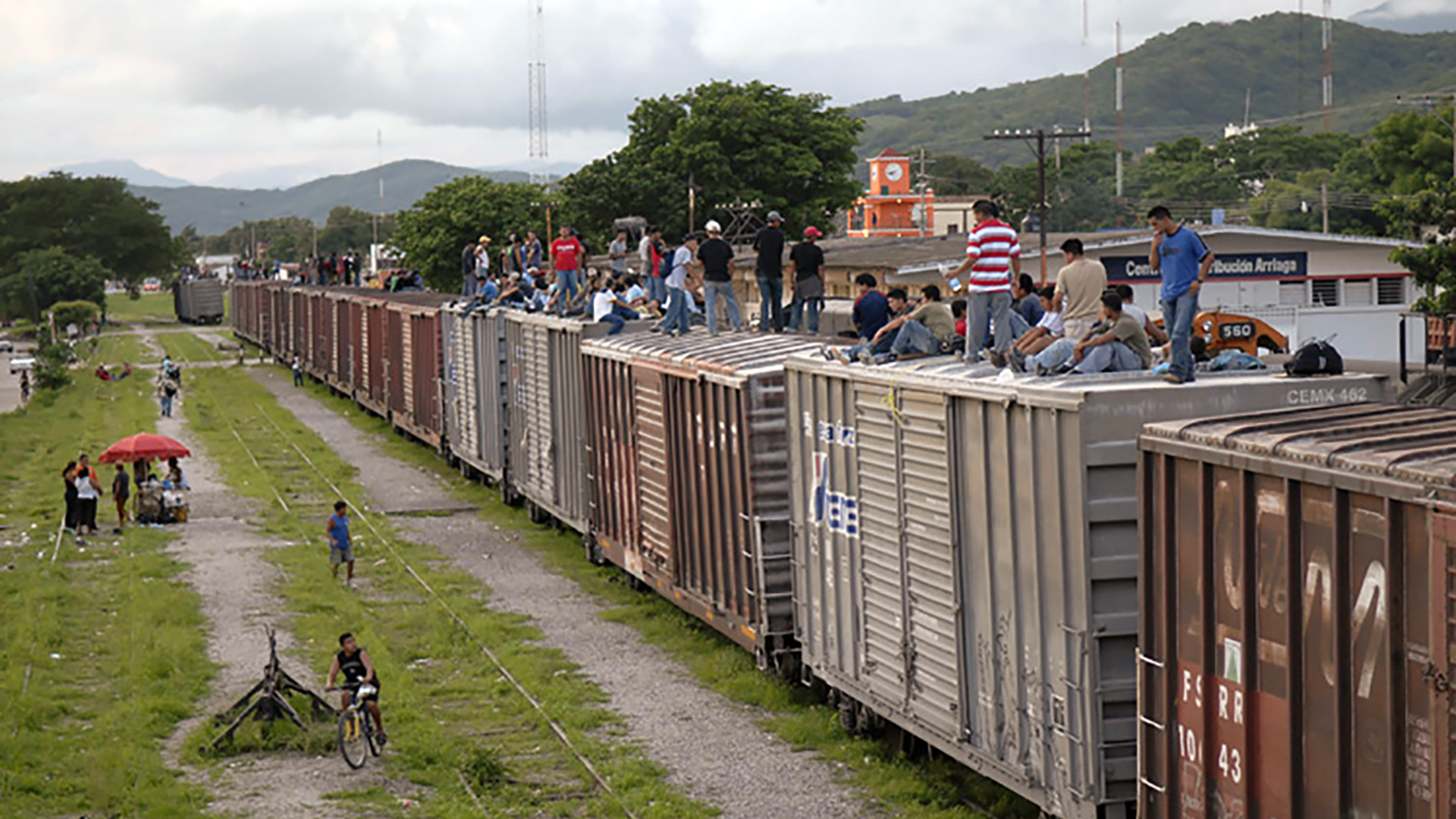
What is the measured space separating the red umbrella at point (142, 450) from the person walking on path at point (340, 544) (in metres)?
6.15

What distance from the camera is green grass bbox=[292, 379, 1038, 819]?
1364 cm

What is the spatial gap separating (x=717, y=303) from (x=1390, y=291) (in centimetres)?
4025

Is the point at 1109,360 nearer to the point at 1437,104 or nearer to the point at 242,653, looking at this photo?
the point at 242,653

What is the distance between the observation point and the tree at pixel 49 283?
416 ft

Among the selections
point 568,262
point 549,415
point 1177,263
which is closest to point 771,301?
point 549,415

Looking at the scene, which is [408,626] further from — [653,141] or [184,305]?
[184,305]

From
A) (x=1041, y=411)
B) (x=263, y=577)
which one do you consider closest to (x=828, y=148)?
(x=263, y=577)

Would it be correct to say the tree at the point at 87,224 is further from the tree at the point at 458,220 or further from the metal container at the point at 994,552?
the metal container at the point at 994,552

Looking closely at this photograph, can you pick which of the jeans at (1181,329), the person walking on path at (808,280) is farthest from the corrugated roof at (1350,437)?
the person walking on path at (808,280)

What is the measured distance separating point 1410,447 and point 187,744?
12759 millimetres

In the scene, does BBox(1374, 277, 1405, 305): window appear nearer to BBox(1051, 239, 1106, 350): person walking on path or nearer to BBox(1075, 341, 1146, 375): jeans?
BBox(1051, 239, 1106, 350): person walking on path

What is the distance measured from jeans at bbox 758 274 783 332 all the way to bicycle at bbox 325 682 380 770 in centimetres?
875

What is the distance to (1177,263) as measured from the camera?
11672mm

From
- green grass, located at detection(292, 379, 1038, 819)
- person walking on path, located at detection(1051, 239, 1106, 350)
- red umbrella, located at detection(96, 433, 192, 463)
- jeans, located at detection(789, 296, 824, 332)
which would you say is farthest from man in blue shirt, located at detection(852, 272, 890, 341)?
red umbrella, located at detection(96, 433, 192, 463)
